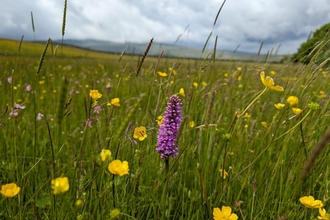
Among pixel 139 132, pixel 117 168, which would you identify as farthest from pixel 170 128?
pixel 117 168

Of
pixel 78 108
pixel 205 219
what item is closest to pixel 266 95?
pixel 78 108

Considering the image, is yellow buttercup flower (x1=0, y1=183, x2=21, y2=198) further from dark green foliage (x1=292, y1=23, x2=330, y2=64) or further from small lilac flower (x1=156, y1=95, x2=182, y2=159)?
dark green foliage (x1=292, y1=23, x2=330, y2=64)

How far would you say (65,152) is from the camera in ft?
6.70

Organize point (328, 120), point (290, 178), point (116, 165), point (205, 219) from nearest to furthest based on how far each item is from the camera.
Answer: point (116, 165) < point (205, 219) < point (290, 178) < point (328, 120)

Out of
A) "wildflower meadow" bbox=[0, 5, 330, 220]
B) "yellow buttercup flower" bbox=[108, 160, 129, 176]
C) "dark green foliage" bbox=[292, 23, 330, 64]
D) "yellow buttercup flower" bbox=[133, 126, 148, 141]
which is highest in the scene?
"dark green foliage" bbox=[292, 23, 330, 64]

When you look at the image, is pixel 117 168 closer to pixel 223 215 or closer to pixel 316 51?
pixel 223 215

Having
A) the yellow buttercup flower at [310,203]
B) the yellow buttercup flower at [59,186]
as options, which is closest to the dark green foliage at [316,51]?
the yellow buttercup flower at [310,203]

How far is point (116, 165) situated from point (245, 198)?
3.11 feet

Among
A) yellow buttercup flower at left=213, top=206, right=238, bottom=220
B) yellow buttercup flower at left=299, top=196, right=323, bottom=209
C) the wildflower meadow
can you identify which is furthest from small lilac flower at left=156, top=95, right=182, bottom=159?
yellow buttercup flower at left=299, top=196, right=323, bottom=209

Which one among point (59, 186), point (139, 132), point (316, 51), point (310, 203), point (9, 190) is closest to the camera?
point (59, 186)

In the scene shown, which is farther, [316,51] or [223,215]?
[316,51]

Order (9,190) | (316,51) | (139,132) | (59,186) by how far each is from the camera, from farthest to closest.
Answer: (316,51) < (139,132) < (9,190) < (59,186)

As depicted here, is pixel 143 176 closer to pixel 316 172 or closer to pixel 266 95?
pixel 316 172

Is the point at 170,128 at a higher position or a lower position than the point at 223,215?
higher
